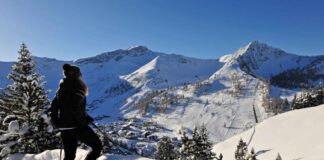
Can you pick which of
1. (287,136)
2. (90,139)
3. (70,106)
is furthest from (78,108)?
(287,136)

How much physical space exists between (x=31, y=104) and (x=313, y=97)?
7007cm

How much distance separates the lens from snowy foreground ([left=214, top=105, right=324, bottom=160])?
33450mm

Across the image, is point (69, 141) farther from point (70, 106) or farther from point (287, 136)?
point (287, 136)

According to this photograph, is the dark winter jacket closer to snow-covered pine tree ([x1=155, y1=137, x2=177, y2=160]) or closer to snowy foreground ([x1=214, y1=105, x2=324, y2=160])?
snowy foreground ([x1=214, y1=105, x2=324, y2=160])

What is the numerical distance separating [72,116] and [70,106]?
0.76ft

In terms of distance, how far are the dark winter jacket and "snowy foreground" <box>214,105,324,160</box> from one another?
26779 mm

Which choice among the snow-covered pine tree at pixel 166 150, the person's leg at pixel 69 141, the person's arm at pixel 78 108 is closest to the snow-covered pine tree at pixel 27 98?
the person's leg at pixel 69 141

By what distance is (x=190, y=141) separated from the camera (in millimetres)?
43625

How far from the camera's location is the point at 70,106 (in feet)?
23.9

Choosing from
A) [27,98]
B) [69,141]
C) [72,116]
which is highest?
[27,98]

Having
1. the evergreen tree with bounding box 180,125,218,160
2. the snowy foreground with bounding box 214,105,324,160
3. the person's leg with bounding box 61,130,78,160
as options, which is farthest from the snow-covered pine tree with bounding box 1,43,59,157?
the snowy foreground with bounding box 214,105,324,160

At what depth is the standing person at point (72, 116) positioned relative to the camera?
7266 millimetres

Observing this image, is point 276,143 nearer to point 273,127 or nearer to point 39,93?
point 273,127

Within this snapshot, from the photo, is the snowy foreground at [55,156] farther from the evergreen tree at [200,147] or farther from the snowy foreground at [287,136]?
the evergreen tree at [200,147]
